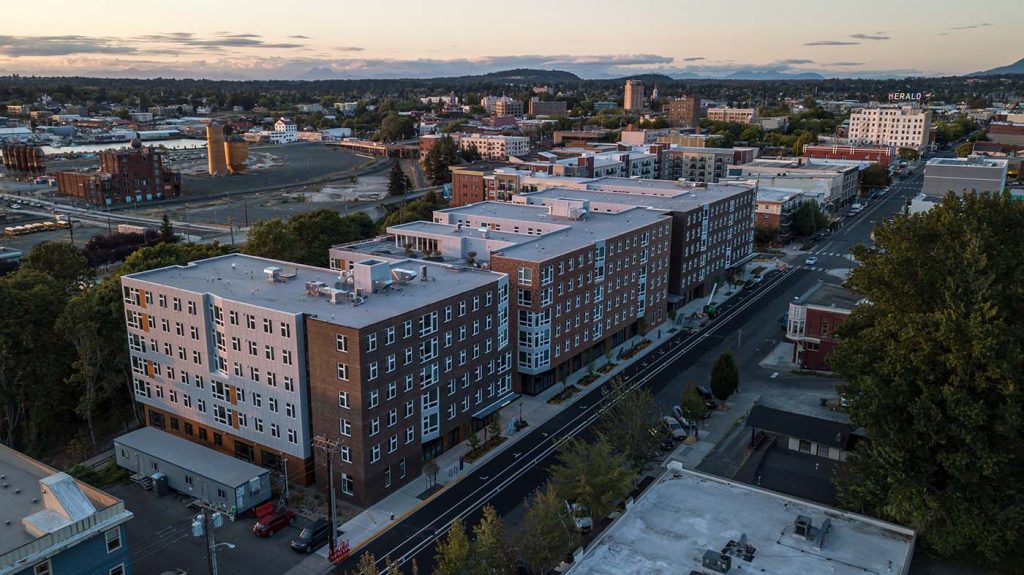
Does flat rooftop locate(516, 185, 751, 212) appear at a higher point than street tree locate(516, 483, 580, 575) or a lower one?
higher

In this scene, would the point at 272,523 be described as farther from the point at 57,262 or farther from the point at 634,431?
the point at 57,262

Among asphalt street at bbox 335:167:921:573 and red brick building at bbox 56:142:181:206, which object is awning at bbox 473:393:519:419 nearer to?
asphalt street at bbox 335:167:921:573

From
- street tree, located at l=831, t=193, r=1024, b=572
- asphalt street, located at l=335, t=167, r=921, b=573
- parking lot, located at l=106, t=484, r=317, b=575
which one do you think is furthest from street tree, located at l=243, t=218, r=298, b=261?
street tree, located at l=831, t=193, r=1024, b=572

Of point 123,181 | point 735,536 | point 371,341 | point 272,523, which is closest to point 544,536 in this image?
A: point 735,536

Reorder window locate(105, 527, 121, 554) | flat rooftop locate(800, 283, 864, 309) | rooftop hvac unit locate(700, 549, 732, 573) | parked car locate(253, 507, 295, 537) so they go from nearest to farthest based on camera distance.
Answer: rooftop hvac unit locate(700, 549, 732, 573), window locate(105, 527, 121, 554), parked car locate(253, 507, 295, 537), flat rooftop locate(800, 283, 864, 309)

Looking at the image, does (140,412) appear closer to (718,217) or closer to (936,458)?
(936,458)

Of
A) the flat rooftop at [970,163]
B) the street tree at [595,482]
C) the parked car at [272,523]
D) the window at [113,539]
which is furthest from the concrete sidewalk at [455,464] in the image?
the flat rooftop at [970,163]

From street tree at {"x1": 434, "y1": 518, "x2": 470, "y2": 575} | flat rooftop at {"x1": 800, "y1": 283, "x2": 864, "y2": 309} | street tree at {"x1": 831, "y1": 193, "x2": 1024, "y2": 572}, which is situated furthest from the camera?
flat rooftop at {"x1": 800, "y1": 283, "x2": 864, "y2": 309}
